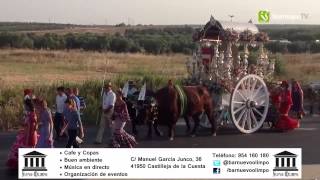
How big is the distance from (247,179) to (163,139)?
6.76 meters

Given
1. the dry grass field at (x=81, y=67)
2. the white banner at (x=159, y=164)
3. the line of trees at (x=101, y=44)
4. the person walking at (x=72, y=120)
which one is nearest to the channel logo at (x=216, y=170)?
the white banner at (x=159, y=164)

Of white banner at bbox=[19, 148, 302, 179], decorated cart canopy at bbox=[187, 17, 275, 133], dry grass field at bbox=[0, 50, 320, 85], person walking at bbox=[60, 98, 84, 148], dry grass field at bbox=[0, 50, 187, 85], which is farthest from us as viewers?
dry grass field at bbox=[0, 50, 187, 85]

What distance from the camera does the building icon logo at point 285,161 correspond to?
11539 mm

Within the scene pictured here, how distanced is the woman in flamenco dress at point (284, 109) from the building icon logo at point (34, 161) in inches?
357

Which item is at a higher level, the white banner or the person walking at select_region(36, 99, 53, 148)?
the person walking at select_region(36, 99, 53, 148)

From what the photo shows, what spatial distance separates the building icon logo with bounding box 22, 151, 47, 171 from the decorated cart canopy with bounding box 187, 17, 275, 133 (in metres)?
7.47

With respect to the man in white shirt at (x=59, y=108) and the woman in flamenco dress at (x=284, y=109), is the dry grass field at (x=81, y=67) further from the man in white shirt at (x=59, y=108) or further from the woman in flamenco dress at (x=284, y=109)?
the man in white shirt at (x=59, y=108)

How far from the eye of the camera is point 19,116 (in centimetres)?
2023

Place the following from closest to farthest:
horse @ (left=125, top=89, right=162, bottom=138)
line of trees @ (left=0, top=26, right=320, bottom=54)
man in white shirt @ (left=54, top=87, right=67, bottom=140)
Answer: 1. man in white shirt @ (left=54, top=87, right=67, bottom=140)
2. horse @ (left=125, top=89, right=162, bottom=138)
3. line of trees @ (left=0, top=26, right=320, bottom=54)

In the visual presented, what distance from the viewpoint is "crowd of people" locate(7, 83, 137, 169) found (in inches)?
513

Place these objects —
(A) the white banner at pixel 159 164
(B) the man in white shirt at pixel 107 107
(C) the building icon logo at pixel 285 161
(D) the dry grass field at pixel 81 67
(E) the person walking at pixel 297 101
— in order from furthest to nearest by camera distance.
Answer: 1. (D) the dry grass field at pixel 81 67
2. (E) the person walking at pixel 297 101
3. (B) the man in white shirt at pixel 107 107
4. (C) the building icon logo at pixel 285 161
5. (A) the white banner at pixel 159 164

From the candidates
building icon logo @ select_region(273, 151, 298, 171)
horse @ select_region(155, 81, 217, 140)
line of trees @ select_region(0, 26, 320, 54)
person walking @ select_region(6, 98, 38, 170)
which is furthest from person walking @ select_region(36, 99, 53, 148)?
line of trees @ select_region(0, 26, 320, 54)

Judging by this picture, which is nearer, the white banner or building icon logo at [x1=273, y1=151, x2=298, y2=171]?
the white banner

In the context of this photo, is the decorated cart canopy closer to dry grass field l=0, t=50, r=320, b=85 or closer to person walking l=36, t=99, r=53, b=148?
person walking l=36, t=99, r=53, b=148
